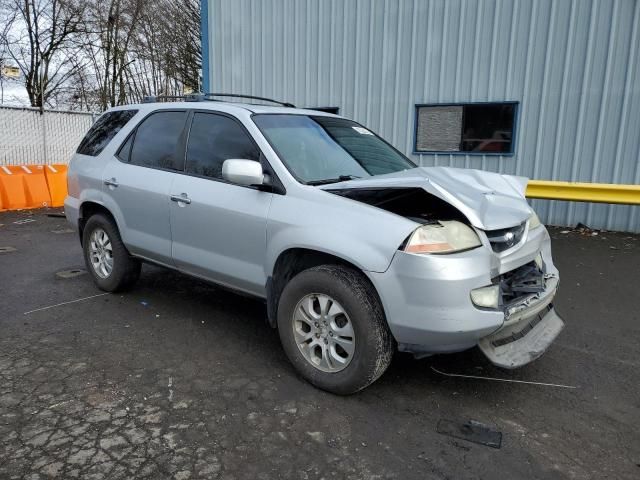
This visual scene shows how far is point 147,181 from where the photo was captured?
436cm

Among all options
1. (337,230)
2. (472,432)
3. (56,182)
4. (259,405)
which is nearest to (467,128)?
(337,230)

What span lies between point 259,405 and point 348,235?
1.18m

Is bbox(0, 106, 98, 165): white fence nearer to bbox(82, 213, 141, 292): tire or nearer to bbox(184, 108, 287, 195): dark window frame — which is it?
bbox(82, 213, 141, 292): tire

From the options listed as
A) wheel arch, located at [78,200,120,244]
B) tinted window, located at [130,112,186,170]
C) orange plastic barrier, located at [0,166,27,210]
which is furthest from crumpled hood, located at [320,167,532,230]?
orange plastic barrier, located at [0,166,27,210]

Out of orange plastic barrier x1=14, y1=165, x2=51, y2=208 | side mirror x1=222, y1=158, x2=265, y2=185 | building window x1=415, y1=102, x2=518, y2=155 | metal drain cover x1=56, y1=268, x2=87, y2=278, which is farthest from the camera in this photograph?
orange plastic barrier x1=14, y1=165, x2=51, y2=208

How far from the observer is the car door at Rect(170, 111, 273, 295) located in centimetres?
359

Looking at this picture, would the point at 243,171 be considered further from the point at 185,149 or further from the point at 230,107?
the point at 185,149

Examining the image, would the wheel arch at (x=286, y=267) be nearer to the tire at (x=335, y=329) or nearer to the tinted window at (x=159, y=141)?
the tire at (x=335, y=329)

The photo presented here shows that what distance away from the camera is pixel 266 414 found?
2.97m

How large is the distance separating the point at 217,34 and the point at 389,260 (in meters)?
10.6

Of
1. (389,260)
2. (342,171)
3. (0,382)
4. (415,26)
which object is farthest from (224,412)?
(415,26)

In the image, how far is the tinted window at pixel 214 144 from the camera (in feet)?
12.5

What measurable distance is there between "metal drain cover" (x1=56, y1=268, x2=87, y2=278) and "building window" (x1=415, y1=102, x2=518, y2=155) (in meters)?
6.41

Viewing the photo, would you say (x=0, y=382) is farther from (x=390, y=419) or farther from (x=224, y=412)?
(x=390, y=419)
